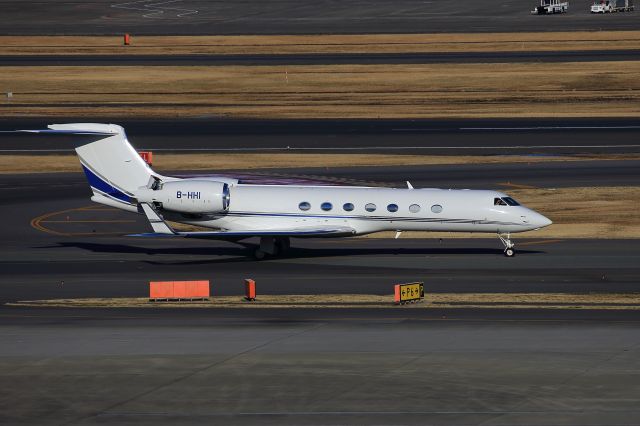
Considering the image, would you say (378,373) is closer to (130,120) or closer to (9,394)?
(9,394)

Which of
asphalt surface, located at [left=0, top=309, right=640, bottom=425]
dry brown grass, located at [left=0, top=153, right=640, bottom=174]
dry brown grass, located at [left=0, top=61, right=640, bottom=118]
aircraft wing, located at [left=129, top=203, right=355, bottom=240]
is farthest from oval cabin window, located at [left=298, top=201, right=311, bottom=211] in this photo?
dry brown grass, located at [left=0, top=61, right=640, bottom=118]

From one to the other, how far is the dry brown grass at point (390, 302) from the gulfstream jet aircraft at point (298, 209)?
7.55 m

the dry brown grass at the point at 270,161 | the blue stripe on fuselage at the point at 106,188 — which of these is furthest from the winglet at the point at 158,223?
the dry brown grass at the point at 270,161

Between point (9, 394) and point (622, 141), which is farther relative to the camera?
point (622, 141)

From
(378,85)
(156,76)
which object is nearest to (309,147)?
(378,85)

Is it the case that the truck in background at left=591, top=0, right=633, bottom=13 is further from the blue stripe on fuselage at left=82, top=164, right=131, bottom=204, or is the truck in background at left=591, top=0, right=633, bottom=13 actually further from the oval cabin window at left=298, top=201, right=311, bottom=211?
the blue stripe on fuselage at left=82, top=164, right=131, bottom=204

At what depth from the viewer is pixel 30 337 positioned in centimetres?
3725

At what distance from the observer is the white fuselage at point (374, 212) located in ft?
168

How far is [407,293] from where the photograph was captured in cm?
4197

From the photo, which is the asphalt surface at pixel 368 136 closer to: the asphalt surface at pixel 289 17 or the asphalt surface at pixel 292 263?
the asphalt surface at pixel 292 263

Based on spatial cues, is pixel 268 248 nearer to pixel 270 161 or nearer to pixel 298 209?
pixel 298 209

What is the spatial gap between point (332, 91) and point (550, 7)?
201 feet

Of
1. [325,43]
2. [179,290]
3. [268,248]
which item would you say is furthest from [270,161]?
[325,43]

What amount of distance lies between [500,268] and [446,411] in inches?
824
